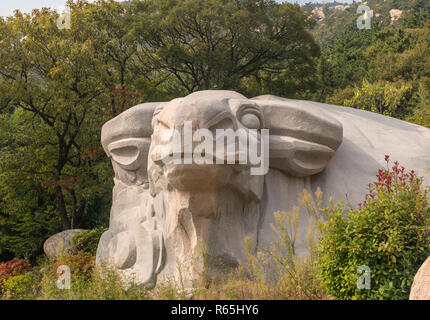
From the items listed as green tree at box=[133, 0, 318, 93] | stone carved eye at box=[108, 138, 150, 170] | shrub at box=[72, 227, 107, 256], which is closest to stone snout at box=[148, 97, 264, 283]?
stone carved eye at box=[108, 138, 150, 170]

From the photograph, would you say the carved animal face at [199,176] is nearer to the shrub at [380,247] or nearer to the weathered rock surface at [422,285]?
the shrub at [380,247]

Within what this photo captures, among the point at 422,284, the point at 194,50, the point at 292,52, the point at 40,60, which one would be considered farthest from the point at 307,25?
the point at 422,284

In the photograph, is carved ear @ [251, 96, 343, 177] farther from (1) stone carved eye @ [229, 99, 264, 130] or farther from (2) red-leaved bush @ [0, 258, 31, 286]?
(2) red-leaved bush @ [0, 258, 31, 286]

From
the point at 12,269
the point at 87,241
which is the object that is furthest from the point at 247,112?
the point at 12,269

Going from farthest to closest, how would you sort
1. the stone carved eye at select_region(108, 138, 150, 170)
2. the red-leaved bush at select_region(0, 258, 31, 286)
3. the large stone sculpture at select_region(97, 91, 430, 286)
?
1. the red-leaved bush at select_region(0, 258, 31, 286)
2. the stone carved eye at select_region(108, 138, 150, 170)
3. the large stone sculpture at select_region(97, 91, 430, 286)

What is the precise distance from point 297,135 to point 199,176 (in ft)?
4.70

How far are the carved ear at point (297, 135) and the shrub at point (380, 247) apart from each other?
146cm

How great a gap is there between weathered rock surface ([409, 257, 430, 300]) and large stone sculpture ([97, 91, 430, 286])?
1.92 metres

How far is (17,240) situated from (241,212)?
968 centimetres

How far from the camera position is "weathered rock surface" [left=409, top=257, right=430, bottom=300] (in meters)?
2.95

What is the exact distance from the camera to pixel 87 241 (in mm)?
9914

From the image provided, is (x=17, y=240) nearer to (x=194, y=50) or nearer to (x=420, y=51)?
(x=194, y=50)

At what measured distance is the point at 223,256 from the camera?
4738 mm

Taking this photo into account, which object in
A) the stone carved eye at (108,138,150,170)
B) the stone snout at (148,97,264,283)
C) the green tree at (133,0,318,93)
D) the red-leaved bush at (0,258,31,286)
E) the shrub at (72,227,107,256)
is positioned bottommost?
the red-leaved bush at (0,258,31,286)
